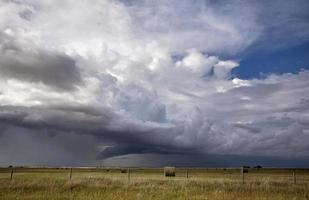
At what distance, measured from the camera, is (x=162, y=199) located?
18609 mm

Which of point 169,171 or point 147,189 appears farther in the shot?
point 169,171

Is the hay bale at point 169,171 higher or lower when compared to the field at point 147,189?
higher

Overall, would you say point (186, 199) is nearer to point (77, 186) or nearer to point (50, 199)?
point (50, 199)

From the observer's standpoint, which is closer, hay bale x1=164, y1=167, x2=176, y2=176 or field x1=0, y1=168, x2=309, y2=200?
field x1=0, y1=168, x2=309, y2=200

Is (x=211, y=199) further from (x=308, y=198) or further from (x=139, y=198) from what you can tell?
(x=308, y=198)

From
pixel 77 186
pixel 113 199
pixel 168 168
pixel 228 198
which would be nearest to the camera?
pixel 113 199

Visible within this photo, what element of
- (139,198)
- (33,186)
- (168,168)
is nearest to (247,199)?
(139,198)

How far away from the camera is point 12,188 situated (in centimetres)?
2439

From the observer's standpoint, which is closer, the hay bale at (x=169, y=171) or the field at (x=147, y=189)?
the field at (x=147, y=189)

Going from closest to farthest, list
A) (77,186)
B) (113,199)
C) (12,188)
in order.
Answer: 1. (113,199)
2. (12,188)
3. (77,186)

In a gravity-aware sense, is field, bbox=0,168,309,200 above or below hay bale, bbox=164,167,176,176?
below

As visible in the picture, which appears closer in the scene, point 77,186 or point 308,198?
point 308,198

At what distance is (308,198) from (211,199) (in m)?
Answer: 5.58

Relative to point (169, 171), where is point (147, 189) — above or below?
below
